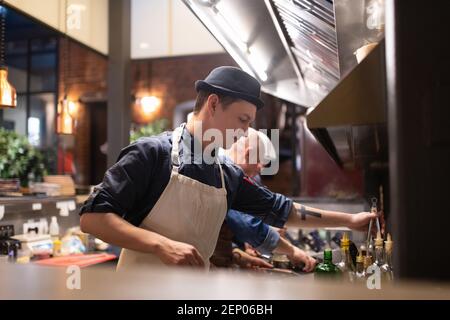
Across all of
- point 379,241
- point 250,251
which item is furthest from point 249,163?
point 250,251

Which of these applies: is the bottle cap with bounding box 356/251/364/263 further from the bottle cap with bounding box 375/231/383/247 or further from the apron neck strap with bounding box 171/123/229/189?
the apron neck strap with bounding box 171/123/229/189

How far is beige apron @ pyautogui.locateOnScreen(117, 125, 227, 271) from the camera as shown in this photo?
109cm

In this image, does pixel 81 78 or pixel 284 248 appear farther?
pixel 81 78

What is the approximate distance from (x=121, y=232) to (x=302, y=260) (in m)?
0.85

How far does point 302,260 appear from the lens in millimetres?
1578

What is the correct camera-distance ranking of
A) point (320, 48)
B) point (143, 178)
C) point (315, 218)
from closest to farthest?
1. point (143, 178)
2. point (315, 218)
3. point (320, 48)

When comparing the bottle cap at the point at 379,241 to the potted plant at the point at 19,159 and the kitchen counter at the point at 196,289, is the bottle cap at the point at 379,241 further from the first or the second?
the potted plant at the point at 19,159

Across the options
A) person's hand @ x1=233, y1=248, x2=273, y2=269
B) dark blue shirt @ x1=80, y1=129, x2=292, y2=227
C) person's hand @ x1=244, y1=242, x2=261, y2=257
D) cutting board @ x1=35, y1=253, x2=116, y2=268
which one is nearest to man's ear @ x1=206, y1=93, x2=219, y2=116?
dark blue shirt @ x1=80, y1=129, x2=292, y2=227

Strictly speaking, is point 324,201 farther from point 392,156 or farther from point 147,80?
point 392,156

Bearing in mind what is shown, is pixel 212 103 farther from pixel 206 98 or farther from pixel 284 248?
pixel 284 248

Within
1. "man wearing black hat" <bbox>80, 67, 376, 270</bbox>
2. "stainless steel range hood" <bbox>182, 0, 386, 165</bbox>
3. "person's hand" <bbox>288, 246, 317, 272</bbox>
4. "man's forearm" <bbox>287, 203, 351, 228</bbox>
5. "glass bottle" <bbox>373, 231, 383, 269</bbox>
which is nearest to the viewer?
"stainless steel range hood" <bbox>182, 0, 386, 165</bbox>

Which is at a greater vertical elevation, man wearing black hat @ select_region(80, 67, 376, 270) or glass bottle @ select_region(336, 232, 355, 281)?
man wearing black hat @ select_region(80, 67, 376, 270)

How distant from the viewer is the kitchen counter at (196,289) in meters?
0.61
